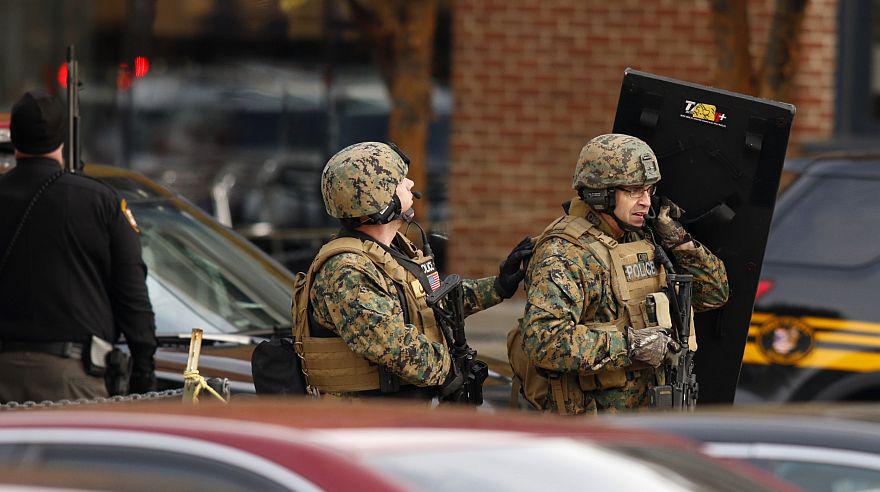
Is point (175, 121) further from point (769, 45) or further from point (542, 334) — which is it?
point (542, 334)

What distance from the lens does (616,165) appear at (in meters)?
5.01

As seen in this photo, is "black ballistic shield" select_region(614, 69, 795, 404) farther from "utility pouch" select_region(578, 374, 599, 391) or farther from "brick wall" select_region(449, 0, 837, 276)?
"brick wall" select_region(449, 0, 837, 276)

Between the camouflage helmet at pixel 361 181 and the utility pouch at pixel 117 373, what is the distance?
1.12 meters

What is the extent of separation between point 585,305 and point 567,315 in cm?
12

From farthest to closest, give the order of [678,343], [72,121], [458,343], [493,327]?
[493,327] < [72,121] < [678,343] < [458,343]

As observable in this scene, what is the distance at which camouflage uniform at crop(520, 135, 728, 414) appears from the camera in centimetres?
484

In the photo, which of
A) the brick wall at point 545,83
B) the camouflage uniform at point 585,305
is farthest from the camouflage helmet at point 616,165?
the brick wall at point 545,83

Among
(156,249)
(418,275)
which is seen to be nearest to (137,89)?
(156,249)

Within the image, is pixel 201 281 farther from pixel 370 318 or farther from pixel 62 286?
pixel 370 318

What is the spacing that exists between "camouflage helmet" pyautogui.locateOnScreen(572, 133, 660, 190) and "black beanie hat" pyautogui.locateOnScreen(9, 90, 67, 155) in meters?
1.87

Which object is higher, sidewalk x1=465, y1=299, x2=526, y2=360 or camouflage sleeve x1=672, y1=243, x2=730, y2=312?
camouflage sleeve x1=672, y1=243, x2=730, y2=312

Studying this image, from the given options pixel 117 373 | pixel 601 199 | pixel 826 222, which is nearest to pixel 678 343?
pixel 601 199

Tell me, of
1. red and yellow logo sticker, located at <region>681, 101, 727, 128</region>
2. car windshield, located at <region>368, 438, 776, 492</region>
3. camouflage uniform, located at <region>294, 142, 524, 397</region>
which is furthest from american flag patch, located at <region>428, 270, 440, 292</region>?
car windshield, located at <region>368, 438, 776, 492</region>

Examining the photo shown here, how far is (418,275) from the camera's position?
476 cm
